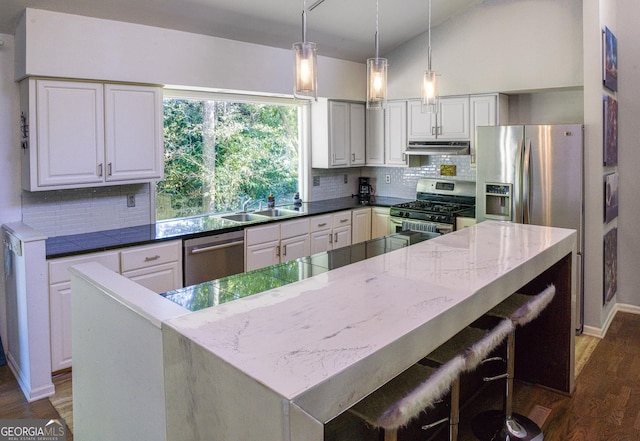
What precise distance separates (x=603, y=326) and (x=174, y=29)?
4322 mm

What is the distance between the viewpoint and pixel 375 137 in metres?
5.83

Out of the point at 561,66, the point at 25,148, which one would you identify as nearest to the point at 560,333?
the point at 561,66

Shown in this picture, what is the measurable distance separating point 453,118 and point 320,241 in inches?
73.1

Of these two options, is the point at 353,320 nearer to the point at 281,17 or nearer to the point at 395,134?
the point at 281,17

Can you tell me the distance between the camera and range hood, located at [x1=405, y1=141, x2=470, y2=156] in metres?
4.99

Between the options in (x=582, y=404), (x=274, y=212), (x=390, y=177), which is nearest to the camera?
(x=582, y=404)

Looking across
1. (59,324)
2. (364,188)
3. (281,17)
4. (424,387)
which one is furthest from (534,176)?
(59,324)

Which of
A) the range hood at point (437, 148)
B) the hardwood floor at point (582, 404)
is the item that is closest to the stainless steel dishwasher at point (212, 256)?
the hardwood floor at point (582, 404)

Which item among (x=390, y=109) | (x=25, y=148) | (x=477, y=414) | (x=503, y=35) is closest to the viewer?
(x=477, y=414)

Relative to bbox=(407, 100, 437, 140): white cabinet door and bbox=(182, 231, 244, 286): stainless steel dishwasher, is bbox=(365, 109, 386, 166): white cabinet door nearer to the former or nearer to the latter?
bbox=(407, 100, 437, 140): white cabinet door

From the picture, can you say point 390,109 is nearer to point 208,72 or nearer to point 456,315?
point 208,72

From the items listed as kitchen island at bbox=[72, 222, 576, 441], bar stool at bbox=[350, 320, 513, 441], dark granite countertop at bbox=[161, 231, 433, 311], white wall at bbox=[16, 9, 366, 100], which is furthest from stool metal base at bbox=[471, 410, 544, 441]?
white wall at bbox=[16, 9, 366, 100]

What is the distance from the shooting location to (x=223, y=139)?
4.95 m

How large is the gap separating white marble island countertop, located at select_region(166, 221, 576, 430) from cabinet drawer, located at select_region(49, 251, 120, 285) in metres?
1.96
